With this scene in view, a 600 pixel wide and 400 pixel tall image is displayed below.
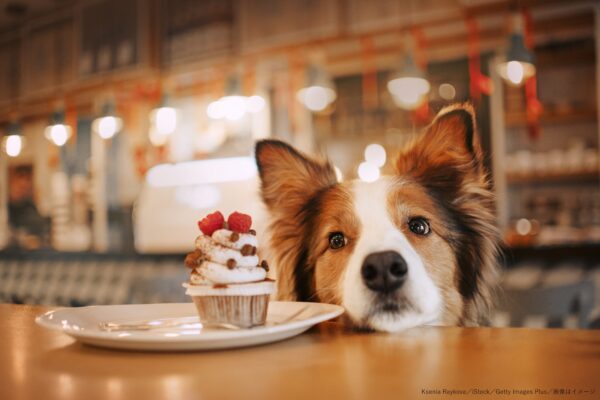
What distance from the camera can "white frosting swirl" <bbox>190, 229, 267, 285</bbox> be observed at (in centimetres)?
106

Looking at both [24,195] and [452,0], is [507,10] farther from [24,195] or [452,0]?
[24,195]

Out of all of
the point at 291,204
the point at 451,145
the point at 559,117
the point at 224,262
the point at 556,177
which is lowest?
the point at 224,262

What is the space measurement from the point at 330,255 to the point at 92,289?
160 inches

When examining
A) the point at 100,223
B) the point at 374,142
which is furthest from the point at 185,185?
the point at 374,142

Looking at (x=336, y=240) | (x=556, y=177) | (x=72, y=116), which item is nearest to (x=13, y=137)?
(x=72, y=116)

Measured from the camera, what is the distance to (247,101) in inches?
244

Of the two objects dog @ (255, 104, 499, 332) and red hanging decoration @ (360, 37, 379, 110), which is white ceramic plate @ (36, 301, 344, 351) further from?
red hanging decoration @ (360, 37, 379, 110)

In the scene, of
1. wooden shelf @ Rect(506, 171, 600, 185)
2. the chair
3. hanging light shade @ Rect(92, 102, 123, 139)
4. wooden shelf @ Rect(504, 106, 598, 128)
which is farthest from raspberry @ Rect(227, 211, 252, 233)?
wooden shelf @ Rect(504, 106, 598, 128)

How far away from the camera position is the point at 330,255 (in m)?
1.51

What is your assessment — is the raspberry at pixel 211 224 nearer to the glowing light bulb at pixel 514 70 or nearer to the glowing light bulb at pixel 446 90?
the glowing light bulb at pixel 514 70

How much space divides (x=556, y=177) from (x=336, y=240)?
4943mm

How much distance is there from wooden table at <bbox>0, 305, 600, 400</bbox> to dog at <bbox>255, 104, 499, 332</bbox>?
0.38 m

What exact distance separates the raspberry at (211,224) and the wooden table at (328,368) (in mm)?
295

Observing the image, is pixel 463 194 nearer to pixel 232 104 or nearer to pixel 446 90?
pixel 232 104
